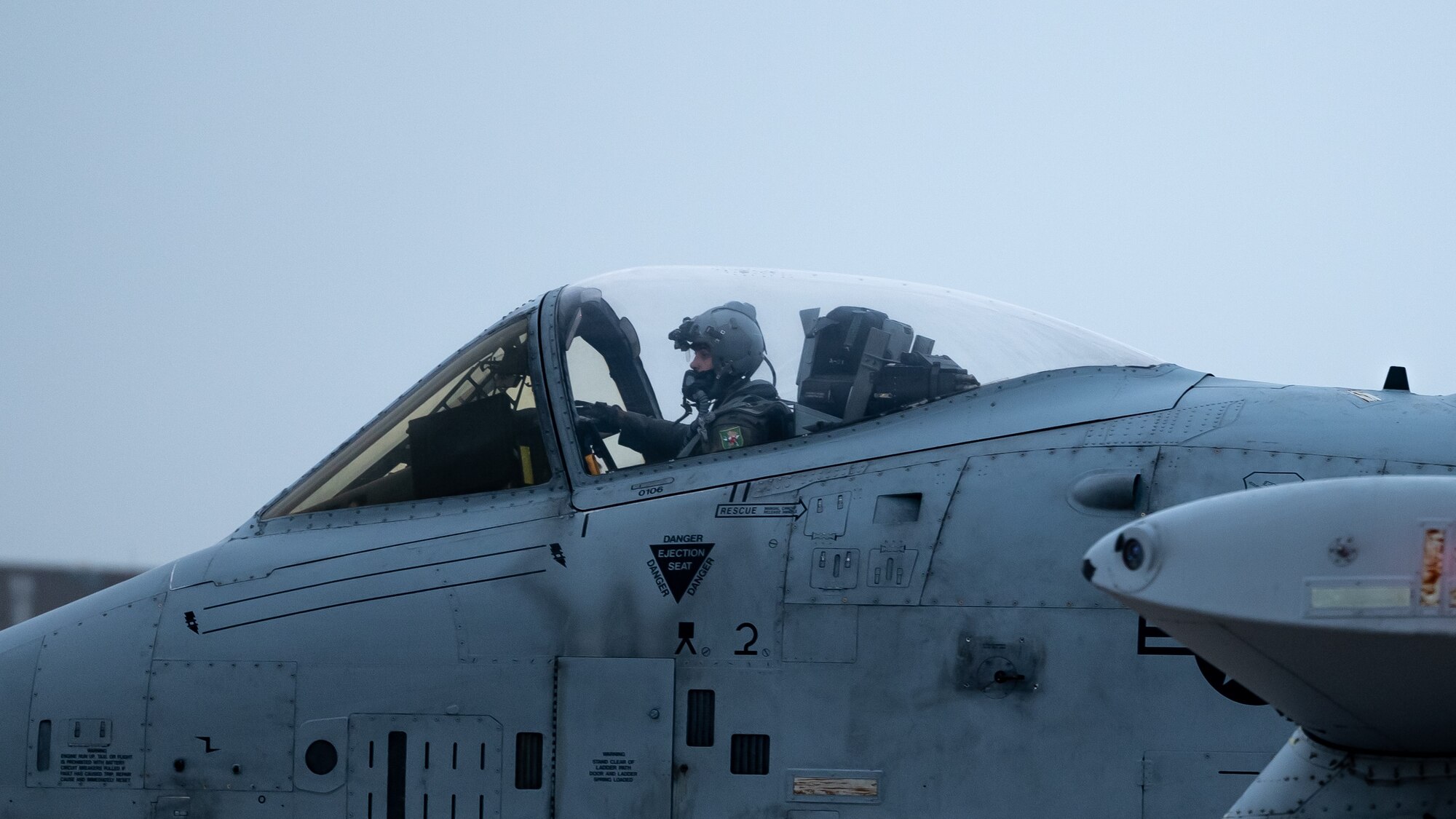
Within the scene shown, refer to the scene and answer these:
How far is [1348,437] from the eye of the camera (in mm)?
5922

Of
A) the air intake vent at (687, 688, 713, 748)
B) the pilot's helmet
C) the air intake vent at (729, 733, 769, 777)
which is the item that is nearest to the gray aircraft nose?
the air intake vent at (687, 688, 713, 748)

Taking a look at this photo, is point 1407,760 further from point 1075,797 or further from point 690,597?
point 690,597

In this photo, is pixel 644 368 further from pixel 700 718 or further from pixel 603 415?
pixel 700 718

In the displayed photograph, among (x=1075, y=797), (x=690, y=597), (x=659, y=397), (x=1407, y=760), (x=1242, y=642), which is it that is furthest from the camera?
(x=659, y=397)

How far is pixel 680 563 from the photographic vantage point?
20.1ft

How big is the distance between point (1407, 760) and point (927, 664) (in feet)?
6.99

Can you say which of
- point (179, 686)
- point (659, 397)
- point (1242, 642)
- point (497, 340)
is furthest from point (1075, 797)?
point (179, 686)

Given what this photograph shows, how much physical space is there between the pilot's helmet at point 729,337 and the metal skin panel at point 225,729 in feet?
7.85

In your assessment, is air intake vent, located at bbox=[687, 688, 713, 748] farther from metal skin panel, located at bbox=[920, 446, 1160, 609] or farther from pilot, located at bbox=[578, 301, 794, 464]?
pilot, located at bbox=[578, 301, 794, 464]

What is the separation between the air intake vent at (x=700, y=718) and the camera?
233 inches

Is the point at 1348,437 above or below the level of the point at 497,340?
below

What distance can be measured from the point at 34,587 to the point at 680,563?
22.7m

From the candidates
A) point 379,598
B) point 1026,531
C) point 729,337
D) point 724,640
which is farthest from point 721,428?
point 379,598

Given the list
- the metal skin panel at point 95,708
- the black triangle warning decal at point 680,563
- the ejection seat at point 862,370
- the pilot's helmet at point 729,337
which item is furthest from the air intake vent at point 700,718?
the metal skin panel at point 95,708
